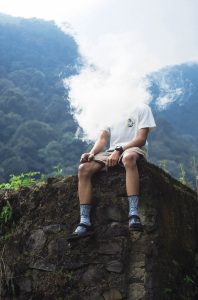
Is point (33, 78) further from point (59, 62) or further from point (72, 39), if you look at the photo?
point (72, 39)

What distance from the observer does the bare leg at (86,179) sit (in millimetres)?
5013

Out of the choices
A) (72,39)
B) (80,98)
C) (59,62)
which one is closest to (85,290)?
(80,98)

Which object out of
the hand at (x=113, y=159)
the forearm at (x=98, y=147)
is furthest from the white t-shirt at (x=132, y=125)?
the hand at (x=113, y=159)

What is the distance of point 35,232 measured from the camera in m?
5.39

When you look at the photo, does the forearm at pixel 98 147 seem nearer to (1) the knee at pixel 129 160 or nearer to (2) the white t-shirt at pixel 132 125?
(2) the white t-shirt at pixel 132 125

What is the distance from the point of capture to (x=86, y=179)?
200 inches

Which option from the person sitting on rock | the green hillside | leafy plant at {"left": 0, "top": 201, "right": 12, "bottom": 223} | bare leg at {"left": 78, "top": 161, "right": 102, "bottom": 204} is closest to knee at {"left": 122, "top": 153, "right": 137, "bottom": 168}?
the person sitting on rock

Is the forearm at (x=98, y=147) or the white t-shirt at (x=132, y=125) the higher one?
the white t-shirt at (x=132, y=125)

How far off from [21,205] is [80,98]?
1.89 metres

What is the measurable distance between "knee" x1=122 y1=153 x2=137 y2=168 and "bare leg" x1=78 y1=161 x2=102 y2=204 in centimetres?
40

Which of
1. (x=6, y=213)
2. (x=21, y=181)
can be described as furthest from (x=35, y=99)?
(x=6, y=213)

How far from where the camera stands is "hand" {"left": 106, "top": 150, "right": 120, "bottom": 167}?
5.02m

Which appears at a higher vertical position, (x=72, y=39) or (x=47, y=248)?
(x=72, y=39)

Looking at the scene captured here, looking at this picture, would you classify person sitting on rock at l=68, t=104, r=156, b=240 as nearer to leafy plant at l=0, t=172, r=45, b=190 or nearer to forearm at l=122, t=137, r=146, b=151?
forearm at l=122, t=137, r=146, b=151
